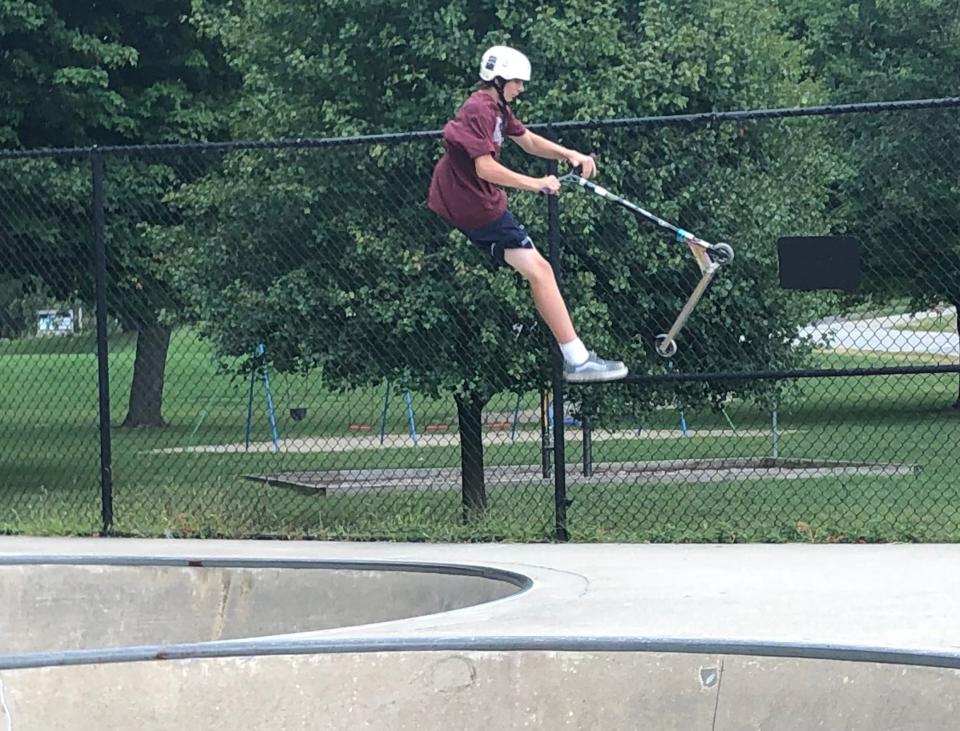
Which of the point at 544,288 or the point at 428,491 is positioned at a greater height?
the point at 544,288

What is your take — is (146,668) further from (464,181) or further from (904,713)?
(464,181)

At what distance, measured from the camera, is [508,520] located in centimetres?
937

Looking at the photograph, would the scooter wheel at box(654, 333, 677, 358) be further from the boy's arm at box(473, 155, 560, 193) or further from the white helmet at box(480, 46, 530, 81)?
the white helmet at box(480, 46, 530, 81)

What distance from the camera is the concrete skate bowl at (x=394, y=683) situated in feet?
16.0

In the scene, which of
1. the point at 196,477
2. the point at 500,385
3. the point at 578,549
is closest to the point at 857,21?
the point at 196,477

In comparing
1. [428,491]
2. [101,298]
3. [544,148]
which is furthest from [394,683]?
[428,491]

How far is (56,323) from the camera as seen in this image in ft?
34.8

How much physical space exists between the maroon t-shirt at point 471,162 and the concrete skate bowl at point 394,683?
2987 millimetres

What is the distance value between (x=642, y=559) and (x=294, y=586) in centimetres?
197

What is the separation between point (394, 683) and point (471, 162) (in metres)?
3.27

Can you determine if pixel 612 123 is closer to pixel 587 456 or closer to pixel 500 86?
pixel 500 86

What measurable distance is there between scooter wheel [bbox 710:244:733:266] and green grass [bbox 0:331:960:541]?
176cm

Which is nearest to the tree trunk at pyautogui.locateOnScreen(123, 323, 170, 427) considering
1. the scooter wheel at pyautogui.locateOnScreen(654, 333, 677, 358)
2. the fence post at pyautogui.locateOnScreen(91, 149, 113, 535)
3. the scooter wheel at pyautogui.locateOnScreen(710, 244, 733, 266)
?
the fence post at pyautogui.locateOnScreen(91, 149, 113, 535)

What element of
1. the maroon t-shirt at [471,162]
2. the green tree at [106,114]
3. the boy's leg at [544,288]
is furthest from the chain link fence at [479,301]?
the green tree at [106,114]
